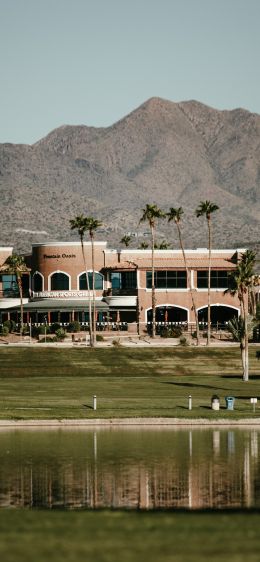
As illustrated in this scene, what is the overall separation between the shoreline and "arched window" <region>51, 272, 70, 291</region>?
285ft

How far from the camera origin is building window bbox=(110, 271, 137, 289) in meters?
147

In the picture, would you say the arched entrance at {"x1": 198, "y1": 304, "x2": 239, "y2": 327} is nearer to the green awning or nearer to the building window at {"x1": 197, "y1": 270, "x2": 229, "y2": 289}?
the building window at {"x1": 197, "y1": 270, "x2": 229, "y2": 289}

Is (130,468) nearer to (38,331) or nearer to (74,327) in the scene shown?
(38,331)

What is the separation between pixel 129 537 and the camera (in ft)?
93.4

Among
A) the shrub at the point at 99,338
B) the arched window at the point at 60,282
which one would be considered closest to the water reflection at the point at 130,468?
the shrub at the point at 99,338

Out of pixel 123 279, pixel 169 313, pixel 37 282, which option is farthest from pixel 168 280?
pixel 37 282

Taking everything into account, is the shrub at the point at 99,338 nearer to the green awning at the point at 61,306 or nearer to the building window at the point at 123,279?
the green awning at the point at 61,306

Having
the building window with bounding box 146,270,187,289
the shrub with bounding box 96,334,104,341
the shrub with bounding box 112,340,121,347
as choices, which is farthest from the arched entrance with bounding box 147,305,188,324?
the shrub with bounding box 112,340,121,347

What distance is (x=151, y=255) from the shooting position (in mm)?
150750

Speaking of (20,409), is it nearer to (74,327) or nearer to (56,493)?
(56,493)

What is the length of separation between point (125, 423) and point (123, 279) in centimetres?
8669

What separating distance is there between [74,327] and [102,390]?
54.3 meters

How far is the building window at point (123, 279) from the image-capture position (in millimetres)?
147125

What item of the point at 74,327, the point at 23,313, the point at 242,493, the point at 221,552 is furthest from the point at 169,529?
the point at 23,313
